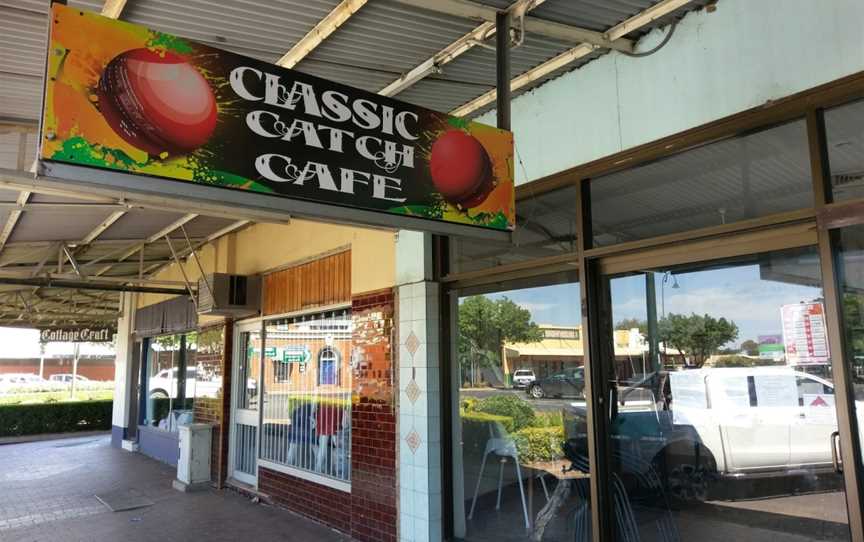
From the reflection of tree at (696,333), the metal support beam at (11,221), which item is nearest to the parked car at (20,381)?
the metal support beam at (11,221)

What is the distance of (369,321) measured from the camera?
19.0 ft

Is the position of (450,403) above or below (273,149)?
below

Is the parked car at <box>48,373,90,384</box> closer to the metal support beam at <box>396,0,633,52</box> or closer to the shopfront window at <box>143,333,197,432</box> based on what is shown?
the shopfront window at <box>143,333,197,432</box>

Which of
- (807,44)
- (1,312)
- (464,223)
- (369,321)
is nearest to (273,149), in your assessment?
(464,223)

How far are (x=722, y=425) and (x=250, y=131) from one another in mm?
2844

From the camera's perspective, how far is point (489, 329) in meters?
4.89

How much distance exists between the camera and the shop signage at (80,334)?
17594 mm

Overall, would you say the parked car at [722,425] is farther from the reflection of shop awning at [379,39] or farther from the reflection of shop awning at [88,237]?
the reflection of shop awning at [88,237]

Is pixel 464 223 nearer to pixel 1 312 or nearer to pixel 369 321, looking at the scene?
pixel 369 321

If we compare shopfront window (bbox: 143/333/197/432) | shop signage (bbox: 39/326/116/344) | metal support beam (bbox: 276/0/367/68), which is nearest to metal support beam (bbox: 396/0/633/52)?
metal support beam (bbox: 276/0/367/68)

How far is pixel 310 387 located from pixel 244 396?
1.84 meters

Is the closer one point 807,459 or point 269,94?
point 269,94

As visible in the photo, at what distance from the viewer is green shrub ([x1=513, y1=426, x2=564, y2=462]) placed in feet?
14.1

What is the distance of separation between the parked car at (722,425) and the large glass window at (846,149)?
894 millimetres
